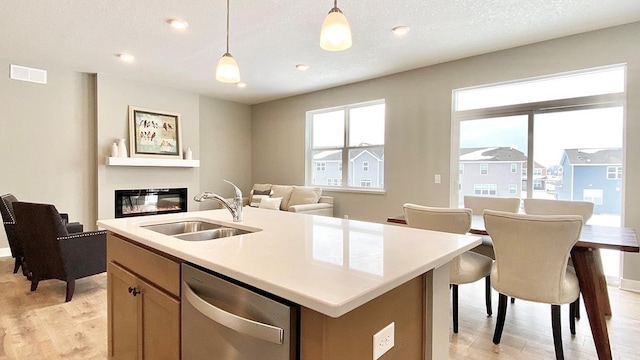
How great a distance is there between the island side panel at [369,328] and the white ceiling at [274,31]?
2.53 m

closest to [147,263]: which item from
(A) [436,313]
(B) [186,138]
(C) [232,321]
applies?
(C) [232,321]

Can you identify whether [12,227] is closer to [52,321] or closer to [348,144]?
[52,321]

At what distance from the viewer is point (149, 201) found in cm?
550

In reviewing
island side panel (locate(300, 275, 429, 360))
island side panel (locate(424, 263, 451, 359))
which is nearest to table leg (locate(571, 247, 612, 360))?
island side panel (locate(424, 263, 451, 359))

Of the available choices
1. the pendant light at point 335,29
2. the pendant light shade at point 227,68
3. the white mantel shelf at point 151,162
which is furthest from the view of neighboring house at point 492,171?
the white mantel shelf at point 151,162

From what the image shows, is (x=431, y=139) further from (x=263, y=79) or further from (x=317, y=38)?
(x=263, y=79)

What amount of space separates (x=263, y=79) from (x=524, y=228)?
14.0 feet

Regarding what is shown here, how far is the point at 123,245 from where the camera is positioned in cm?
168

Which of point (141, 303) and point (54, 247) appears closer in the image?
point (141, 303)

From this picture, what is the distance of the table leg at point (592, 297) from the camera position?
2010 millimetres

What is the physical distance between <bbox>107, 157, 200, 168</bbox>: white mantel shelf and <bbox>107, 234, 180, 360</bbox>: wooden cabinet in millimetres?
3575

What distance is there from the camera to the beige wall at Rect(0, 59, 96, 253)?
434 centimetres

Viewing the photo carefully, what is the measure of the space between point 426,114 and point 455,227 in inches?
102

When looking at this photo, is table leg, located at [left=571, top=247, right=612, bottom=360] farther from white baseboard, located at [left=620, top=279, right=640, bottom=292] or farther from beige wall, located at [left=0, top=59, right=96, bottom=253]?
beige wall, located at [left=0, top=59, right=96, bottom=253]
